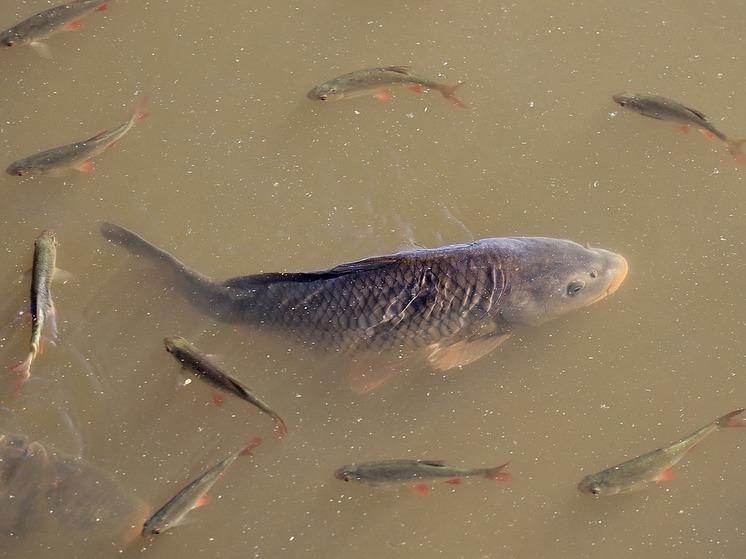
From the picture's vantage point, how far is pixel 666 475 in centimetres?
371

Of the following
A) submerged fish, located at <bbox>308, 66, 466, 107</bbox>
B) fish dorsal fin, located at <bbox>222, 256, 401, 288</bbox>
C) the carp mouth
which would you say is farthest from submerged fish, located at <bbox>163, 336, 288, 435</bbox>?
the carp mouth

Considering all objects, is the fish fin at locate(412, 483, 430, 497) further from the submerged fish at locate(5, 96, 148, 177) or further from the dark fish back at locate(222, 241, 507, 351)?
the submerged fish at locate(5, 96, 148, 177)

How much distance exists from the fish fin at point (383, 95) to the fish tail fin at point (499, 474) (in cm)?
216

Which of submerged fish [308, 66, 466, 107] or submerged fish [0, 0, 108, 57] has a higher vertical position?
submerged fish [0, 0, 108, 57]

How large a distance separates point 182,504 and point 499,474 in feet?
4.91

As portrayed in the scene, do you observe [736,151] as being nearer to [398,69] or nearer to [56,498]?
[398,69]

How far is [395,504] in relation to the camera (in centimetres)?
369

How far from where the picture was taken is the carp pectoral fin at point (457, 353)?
12.6ft

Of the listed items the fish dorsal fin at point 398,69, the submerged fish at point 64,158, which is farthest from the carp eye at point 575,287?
the submerged fish at point 64,158

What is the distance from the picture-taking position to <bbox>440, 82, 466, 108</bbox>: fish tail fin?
14.5ft

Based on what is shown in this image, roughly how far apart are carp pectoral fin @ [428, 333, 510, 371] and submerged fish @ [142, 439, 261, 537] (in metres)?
1.14

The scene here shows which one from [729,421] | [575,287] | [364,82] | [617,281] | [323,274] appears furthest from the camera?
[364,82]

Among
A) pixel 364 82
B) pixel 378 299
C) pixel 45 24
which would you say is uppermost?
pixel 45 24

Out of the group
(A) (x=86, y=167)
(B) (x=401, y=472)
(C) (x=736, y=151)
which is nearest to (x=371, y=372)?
(B) (x=401, y=472)
